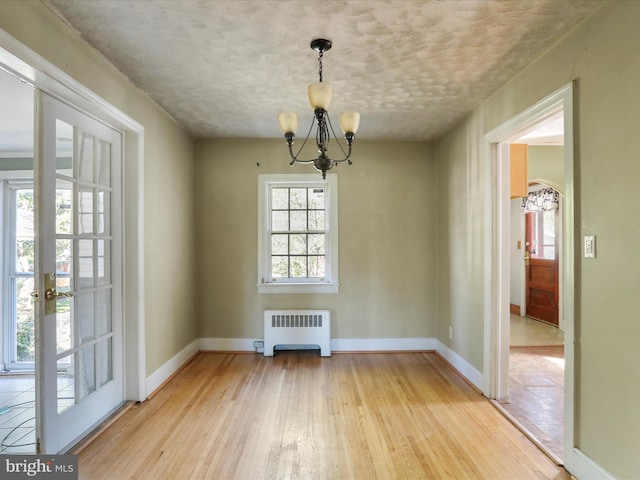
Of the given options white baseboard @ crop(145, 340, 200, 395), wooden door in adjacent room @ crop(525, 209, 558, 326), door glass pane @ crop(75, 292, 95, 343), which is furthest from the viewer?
Result: wooden door in adjacent room @ crop(525, 209, 558, 326)

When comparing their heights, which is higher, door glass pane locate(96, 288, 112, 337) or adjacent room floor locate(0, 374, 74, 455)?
door glass pane locate(96, 288, 112, 337)

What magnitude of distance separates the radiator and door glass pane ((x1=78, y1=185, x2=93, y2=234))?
6.78 feet

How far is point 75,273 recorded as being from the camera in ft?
7.07

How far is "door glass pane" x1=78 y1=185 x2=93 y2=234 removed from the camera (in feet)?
7.24

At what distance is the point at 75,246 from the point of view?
2.16 meters

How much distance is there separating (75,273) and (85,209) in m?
0.44

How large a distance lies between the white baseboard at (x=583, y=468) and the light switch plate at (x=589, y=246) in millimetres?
1088

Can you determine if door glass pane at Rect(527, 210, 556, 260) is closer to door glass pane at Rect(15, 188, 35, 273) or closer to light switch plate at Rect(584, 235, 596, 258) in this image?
light switch plate at Rect(584, 235, 596, 258)

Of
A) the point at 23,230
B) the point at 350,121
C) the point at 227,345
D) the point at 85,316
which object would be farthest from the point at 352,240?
the point at 23,230

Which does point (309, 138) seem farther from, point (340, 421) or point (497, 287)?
point (340, 421)

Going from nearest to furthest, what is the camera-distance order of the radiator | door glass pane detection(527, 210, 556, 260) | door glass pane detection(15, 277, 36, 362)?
door glass pane detection(15, 277, 36, 362), the radiator, door glass pane detection(527, 210, 556, 260)

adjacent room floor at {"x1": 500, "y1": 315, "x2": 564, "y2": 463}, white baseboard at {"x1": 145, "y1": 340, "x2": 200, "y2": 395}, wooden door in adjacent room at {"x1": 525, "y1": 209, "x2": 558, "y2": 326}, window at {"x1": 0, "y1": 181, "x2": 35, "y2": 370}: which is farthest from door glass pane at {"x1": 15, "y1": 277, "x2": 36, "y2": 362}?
wooden door in adjacent room at {"x1": 525, "y1": 209, "x2": 558, "y2": 326}

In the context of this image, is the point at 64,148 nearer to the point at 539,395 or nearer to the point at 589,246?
the point at 589,246

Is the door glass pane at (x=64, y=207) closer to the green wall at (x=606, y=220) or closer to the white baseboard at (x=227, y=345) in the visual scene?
the white baseboard at (x=227, y=345)
